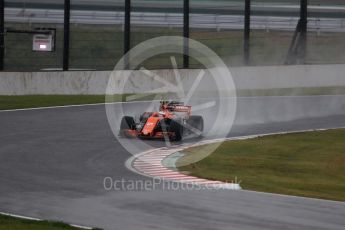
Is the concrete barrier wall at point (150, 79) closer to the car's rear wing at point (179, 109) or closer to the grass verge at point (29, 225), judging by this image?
the car's rear wing at point (179, 109)

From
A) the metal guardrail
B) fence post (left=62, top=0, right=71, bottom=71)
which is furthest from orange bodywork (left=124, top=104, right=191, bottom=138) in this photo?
the metal guardrail

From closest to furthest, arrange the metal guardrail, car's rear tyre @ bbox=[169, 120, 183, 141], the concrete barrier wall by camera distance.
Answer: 1. car's rear tyre @ bbox=[169, 120, 183, 141]
2. the concrete barrier wall
3. the metal guardrail

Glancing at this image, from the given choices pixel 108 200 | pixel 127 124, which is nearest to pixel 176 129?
pixel 127 124

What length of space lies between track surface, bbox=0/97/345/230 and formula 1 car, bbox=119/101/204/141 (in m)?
0.68

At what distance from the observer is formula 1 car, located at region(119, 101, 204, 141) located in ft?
75.4

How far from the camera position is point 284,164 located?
20.1 meters

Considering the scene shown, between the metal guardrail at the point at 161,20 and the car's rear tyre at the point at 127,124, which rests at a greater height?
the metal guardrail at the point at 161,20

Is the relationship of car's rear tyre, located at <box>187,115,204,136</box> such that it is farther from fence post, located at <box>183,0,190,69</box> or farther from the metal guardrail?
the metal guardrail

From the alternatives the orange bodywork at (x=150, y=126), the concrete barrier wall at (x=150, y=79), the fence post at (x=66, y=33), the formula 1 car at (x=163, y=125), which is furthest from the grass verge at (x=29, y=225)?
the fence post at (x=66, y=33)

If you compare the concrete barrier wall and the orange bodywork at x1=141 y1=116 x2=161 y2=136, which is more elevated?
the concrete barrier wall

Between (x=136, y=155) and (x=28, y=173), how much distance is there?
3.51 m

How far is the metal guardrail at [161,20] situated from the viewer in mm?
40603

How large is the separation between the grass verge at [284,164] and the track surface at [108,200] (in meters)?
1.38

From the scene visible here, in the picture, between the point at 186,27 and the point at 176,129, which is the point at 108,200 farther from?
the point at 186,27
